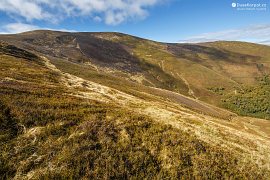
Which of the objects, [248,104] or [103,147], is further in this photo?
[248,104]

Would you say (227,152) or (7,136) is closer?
(7,136)

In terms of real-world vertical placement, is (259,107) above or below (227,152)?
below

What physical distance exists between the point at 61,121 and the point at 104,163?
22.7 feet

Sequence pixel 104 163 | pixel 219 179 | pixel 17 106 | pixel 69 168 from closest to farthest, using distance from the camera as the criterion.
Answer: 1. pixel 69 168
2. pixel 104 163
3. pixel 219 179
4. pixel 17 106

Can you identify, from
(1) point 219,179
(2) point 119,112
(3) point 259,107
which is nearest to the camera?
(1) point 219,179

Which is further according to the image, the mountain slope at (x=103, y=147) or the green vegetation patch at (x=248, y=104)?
the green vegetation patch at (x=248, y=104)

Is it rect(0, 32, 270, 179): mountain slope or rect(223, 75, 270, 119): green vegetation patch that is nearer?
rect(0, 32, 270, 179): mountain slope

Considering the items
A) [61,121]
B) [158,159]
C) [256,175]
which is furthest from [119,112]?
[256,175]

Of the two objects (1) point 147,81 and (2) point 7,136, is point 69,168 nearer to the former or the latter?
(2) point 7,136

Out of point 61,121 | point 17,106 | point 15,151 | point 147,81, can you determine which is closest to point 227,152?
point 61,121

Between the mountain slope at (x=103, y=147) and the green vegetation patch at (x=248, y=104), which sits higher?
the mountain slope at (x=103, y=147)

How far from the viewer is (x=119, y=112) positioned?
28109mm

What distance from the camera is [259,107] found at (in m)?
180

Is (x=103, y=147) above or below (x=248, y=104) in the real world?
above
